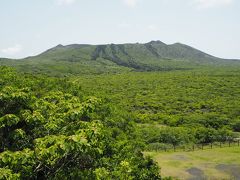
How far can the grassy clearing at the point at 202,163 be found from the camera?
37.8 metres

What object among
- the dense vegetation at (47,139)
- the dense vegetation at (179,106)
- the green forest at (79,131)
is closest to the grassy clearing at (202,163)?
the green forest at (79,131)

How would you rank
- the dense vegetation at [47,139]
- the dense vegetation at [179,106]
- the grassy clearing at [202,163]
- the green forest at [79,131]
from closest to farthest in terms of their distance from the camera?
the dense vegetation at [47,139], the green forest at [79,131], the grassy clearing at [202,163], the dense vegetation at [179,106]

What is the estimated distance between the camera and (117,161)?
1812 cm

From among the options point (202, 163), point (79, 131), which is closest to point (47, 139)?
point (79, 131)

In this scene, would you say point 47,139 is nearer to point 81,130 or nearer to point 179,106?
point 81,130

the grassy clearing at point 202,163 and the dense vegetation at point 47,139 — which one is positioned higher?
the dense vegetation at point 47,139

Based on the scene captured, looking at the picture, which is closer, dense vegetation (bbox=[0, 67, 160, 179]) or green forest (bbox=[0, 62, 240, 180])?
dense vegetation (bbox=[0, 67, 160, 179])

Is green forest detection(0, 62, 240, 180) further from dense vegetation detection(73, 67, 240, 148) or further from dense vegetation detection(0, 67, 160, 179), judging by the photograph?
dense vegetation detection(73, 67, 240, 148)

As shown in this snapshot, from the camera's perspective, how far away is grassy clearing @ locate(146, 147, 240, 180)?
3775 cm

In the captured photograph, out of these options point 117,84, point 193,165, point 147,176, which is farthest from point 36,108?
point 117,84

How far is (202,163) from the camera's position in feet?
141

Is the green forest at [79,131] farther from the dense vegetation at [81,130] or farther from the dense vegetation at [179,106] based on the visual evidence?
the dense vegetation at [179,106]

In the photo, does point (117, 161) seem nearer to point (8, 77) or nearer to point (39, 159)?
point (39, 159)

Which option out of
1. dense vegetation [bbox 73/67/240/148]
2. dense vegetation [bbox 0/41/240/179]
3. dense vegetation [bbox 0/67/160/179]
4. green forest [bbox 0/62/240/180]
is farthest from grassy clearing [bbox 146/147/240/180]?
dense vegetation [bbox 0/67/160/179]
